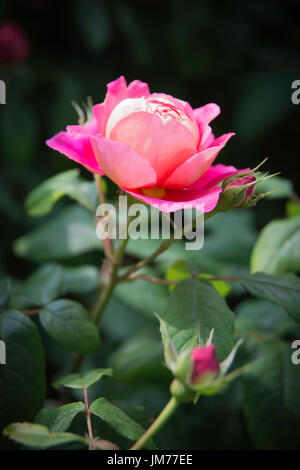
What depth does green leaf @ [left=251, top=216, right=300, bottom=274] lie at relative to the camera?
826mm

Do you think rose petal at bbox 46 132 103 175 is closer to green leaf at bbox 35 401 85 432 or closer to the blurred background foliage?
green leaf at bbox 35 401 85 432

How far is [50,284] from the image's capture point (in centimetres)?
83

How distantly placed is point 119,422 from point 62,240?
25.4 inches

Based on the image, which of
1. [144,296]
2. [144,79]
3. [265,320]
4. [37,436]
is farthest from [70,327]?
[144,79]

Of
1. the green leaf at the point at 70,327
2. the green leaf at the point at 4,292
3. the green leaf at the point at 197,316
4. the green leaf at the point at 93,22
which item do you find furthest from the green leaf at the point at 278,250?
the green leaf at the point at 93,22

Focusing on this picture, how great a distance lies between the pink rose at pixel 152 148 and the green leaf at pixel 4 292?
0.25 m

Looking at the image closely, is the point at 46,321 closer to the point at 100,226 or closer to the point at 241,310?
the point at 100,226

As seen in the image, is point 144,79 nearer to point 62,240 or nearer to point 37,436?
point 62,240

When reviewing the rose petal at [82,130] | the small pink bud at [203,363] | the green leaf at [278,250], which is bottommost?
the small pink bud at [203,363]

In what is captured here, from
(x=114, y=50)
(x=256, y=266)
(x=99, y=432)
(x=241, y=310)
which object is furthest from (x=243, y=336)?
(x=114, y=50)

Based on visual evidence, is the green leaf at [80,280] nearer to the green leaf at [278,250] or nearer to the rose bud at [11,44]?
the green leaf at [278,250]

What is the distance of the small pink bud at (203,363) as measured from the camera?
0.45 metres

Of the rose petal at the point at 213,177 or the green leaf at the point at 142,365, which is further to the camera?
the green leaf at the point at 142,365

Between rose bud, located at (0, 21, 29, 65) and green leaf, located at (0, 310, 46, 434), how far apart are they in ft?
4.24
